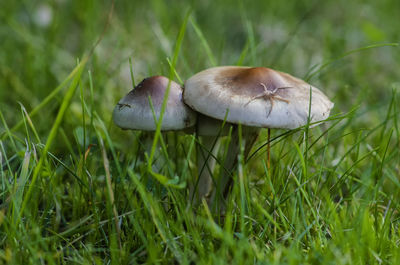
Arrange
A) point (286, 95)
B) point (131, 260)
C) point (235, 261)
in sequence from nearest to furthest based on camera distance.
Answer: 1. point (235, 261)
2. point (131, 260)
3. point (286, 95)

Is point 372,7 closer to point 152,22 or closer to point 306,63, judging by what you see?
point 306,63

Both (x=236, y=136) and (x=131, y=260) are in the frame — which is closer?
(x=131, y=260)

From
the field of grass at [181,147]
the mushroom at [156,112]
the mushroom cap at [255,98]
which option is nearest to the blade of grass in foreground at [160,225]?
the field of grass at [181,147]

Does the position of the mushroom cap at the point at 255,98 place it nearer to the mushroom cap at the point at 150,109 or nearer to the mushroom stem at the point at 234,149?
the mushroom cap at the point at 150,109

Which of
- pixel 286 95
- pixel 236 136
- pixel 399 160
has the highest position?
pixel 286 95

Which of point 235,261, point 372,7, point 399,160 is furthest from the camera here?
point 372,7

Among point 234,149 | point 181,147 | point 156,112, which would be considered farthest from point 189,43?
point 156,112

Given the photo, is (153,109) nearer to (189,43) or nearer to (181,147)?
(181,147)

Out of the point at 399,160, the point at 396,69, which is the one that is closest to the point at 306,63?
the point at 396,69

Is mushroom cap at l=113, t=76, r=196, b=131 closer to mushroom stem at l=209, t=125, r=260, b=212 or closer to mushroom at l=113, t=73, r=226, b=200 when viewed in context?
mushroom at l=113, t=73, r=226, b=200
